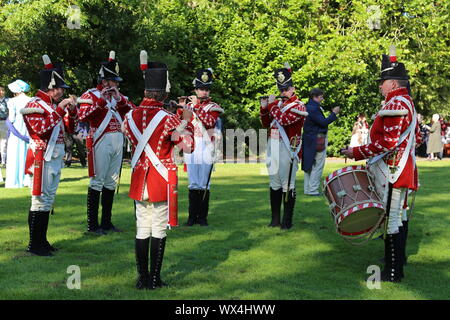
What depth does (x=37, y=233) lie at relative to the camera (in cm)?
848

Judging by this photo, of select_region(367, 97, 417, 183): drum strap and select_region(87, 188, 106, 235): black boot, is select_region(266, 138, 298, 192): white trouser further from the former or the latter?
select_region(367, 97, 417, 183): drum strap

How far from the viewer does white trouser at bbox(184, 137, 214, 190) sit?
10.9 meters

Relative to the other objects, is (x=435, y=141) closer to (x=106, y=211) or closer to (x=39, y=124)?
(x=106, y=211)

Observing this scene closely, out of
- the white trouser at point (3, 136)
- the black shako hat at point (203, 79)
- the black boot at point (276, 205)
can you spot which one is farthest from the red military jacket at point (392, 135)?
the white trouser at point (3, 136)

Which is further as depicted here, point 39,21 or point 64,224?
point 39,21

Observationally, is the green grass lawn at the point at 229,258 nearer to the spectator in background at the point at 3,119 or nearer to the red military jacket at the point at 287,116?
the red military jacket at the point at 287,116

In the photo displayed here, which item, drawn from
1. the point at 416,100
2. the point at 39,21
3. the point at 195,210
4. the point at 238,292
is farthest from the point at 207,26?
the point at 238,292

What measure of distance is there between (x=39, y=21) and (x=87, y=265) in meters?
17.4

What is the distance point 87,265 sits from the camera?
794cm

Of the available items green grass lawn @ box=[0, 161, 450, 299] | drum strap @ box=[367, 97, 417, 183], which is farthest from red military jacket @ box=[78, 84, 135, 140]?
drum strap @ box=[367, 97, 417, 183]

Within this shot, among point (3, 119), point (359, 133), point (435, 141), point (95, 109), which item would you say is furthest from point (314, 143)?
point (435, 141)

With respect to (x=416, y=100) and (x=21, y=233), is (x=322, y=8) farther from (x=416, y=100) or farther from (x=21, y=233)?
(x=21, y=233)

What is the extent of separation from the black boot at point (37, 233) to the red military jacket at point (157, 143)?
209 cm
